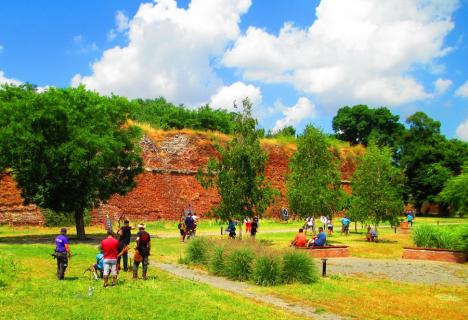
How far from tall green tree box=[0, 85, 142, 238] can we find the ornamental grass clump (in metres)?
10.3

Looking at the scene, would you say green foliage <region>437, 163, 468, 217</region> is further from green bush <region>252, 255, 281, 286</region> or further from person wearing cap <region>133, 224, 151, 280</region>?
person wearing cap <region>133, 224, 151, 280</region>

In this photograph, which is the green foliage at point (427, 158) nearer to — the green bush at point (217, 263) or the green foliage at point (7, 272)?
the green bush at point (217, 263)

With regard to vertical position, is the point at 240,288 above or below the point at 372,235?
below

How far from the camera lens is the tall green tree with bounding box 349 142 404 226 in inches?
1113

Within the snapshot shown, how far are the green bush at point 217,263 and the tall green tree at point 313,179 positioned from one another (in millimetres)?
11809

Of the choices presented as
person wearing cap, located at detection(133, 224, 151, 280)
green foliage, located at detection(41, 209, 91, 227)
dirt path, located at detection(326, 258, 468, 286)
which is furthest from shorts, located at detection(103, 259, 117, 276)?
green foliage, located at detection(41, 209, 91, 227)

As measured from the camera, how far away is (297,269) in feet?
47.5

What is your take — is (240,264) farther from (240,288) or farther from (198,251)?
(198,251)

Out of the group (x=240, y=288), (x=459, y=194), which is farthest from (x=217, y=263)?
(x=459, y=194)

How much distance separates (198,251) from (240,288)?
4.95 meters

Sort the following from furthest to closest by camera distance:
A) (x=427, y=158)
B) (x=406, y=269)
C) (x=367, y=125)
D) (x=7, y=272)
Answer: (x=367, y=125)
(x=427, y=158)
(x=406, y=269)
(x=7, y=272)

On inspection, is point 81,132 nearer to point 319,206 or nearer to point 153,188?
A: point 319,206

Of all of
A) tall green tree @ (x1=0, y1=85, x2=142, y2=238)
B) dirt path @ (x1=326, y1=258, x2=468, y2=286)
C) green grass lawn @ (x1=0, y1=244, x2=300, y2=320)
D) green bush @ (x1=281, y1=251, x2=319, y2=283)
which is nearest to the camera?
green grass lawn @ (x1=0, y1=244, x2=300, y2=320)

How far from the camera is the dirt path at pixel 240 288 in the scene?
34.3 feet
